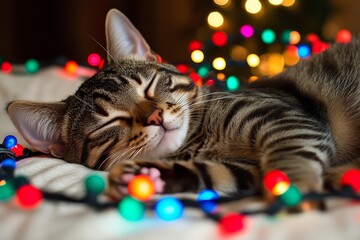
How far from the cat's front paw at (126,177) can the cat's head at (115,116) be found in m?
0.17

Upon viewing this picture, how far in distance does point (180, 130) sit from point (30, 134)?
47 cm

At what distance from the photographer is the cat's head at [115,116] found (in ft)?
3.84

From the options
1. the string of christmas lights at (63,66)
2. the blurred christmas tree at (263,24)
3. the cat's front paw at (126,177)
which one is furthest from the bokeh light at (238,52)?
the cat's front paw at (126,177)

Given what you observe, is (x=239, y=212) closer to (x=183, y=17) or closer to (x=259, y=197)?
(x=259, y=197)

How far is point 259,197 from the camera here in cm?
86

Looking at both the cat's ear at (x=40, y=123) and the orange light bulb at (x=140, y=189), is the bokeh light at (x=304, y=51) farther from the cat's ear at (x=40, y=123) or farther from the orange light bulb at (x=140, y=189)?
the orange light bulb at (x=140, y=189)

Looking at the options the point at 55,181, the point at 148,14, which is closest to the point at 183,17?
the point at 148,14

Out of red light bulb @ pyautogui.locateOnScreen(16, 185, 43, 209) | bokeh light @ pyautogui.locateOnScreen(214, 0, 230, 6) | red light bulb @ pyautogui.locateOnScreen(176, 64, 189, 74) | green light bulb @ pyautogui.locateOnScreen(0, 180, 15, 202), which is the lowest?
green light bulb @ pyautogui.locateOnScreen(0, 180, 15, 202)

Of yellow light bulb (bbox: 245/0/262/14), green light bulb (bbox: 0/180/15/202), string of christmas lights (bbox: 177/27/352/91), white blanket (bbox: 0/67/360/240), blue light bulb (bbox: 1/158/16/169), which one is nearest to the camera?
white blanket (bbox: 0/67/360/240)

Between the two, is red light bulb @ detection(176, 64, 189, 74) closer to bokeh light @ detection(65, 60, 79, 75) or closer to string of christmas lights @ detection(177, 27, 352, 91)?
string of christmas lights @ detection(177, 27, 352, 91)

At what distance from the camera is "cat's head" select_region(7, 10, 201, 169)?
1.17 metres

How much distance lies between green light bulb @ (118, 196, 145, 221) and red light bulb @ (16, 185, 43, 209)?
172 millimetres

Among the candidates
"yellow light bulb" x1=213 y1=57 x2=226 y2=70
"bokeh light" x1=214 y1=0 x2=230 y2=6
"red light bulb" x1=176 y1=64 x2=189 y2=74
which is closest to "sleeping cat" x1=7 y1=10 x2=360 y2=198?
"red light bulb" x1=176 y1=64 x2=189 y2=74

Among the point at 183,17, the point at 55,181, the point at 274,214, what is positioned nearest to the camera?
the point at 274,214
